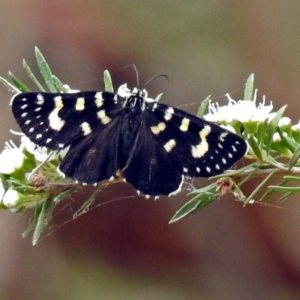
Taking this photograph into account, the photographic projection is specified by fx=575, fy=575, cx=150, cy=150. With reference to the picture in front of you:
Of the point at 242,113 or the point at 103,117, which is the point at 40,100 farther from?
the point at 242,113

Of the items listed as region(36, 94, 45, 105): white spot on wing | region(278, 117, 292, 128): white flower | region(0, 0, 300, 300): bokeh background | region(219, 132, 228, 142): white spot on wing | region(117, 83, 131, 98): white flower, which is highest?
region(36, 94, 45, 105): white spot on wing

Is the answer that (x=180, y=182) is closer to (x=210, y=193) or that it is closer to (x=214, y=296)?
(x=210, y=193)

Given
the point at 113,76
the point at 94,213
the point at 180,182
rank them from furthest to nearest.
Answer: the point at 94,213 < the point at 113,76 < the point at 180,182

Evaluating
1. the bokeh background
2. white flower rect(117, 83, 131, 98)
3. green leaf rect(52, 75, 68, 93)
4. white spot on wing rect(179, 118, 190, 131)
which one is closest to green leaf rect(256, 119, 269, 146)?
white spot on wing rect(179, 118, 190, 131)

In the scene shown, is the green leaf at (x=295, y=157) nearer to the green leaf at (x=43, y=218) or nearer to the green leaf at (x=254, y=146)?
the green leaf at (x=254, y=146)

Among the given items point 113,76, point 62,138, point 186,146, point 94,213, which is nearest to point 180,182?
point 186,146

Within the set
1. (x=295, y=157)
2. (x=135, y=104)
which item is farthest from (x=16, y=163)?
(x=295, y=157)

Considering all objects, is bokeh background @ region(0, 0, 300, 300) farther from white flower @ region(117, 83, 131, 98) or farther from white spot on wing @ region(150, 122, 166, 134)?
white spot on wing @ region(150, 122, 166, 134)

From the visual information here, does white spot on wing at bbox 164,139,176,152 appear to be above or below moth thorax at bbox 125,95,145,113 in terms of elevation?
below
